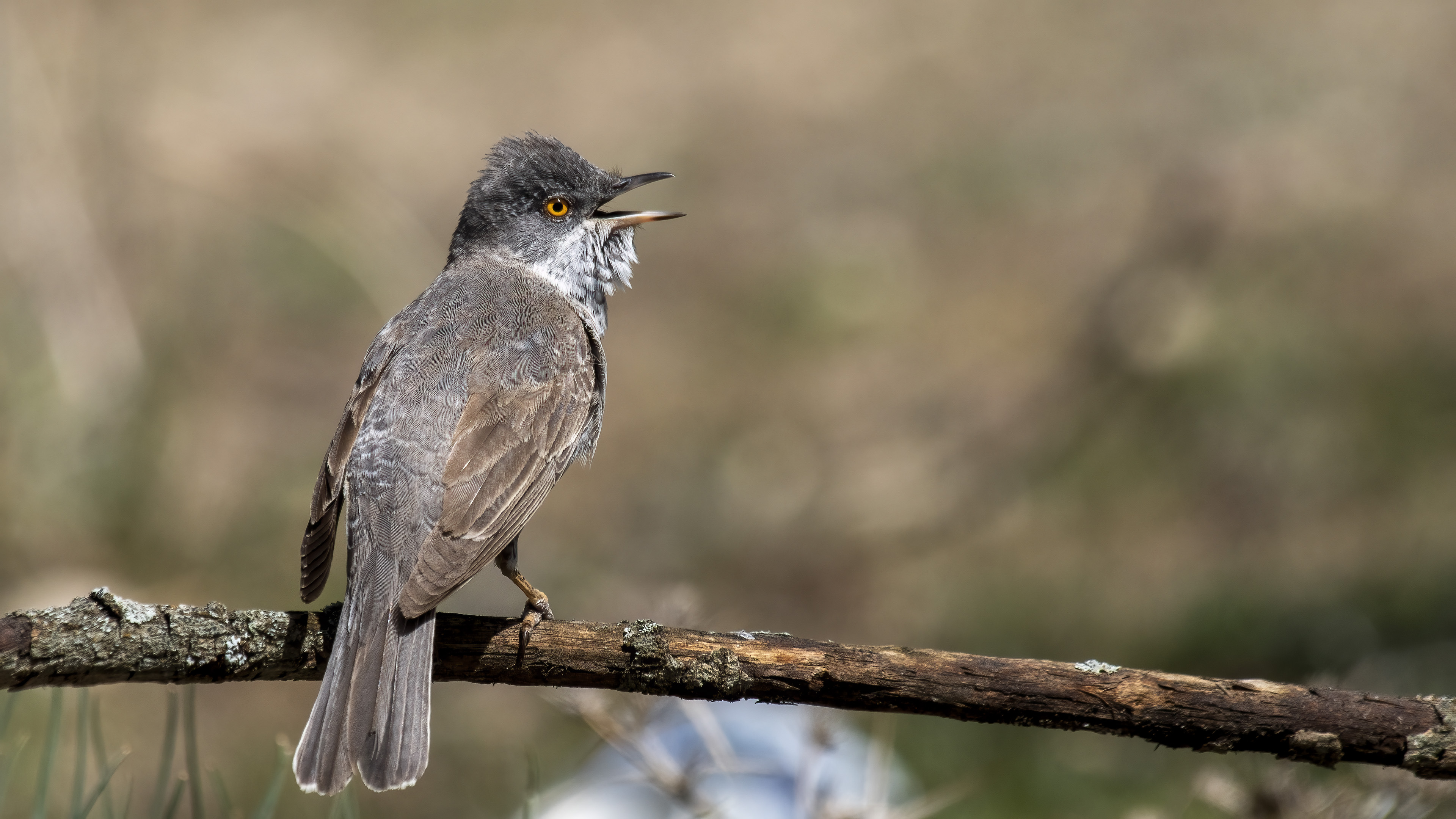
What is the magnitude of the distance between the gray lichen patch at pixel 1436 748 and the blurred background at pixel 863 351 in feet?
3.80

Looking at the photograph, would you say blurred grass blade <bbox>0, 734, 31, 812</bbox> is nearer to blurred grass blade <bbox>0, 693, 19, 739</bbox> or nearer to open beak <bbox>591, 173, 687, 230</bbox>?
blurred grass blade <bbox>0, 693, 19, 739</bbox>

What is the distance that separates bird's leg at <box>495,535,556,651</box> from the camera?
128 inches

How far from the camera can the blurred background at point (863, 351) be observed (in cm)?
708

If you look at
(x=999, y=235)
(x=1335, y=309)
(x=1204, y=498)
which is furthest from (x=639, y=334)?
(x=1335, y=309)

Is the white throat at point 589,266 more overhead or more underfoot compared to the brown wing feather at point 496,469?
more overhead

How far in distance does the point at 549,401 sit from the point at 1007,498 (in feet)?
16.7

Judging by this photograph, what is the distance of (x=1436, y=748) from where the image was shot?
10.3 ft

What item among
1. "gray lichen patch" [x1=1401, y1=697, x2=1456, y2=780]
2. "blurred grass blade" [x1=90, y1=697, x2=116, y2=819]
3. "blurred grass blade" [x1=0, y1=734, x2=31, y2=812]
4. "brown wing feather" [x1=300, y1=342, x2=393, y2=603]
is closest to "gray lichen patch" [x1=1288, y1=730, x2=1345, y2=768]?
"gray lichen patch" [x1=1401, y1=697, x2=1456, y2=780]

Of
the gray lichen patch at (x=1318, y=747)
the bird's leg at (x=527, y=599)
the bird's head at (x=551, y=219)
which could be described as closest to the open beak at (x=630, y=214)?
the bird's head at (x=551, y=219)

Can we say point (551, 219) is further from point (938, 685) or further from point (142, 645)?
point (938, 685)

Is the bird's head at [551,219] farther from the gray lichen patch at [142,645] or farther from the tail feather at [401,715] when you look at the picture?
the gray lichen patch at [142,645]

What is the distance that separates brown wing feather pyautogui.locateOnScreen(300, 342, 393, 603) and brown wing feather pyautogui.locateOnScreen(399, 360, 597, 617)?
0.38m

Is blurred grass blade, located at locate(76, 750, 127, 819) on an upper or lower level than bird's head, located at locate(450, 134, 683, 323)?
lower

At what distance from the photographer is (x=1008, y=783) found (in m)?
5.92
